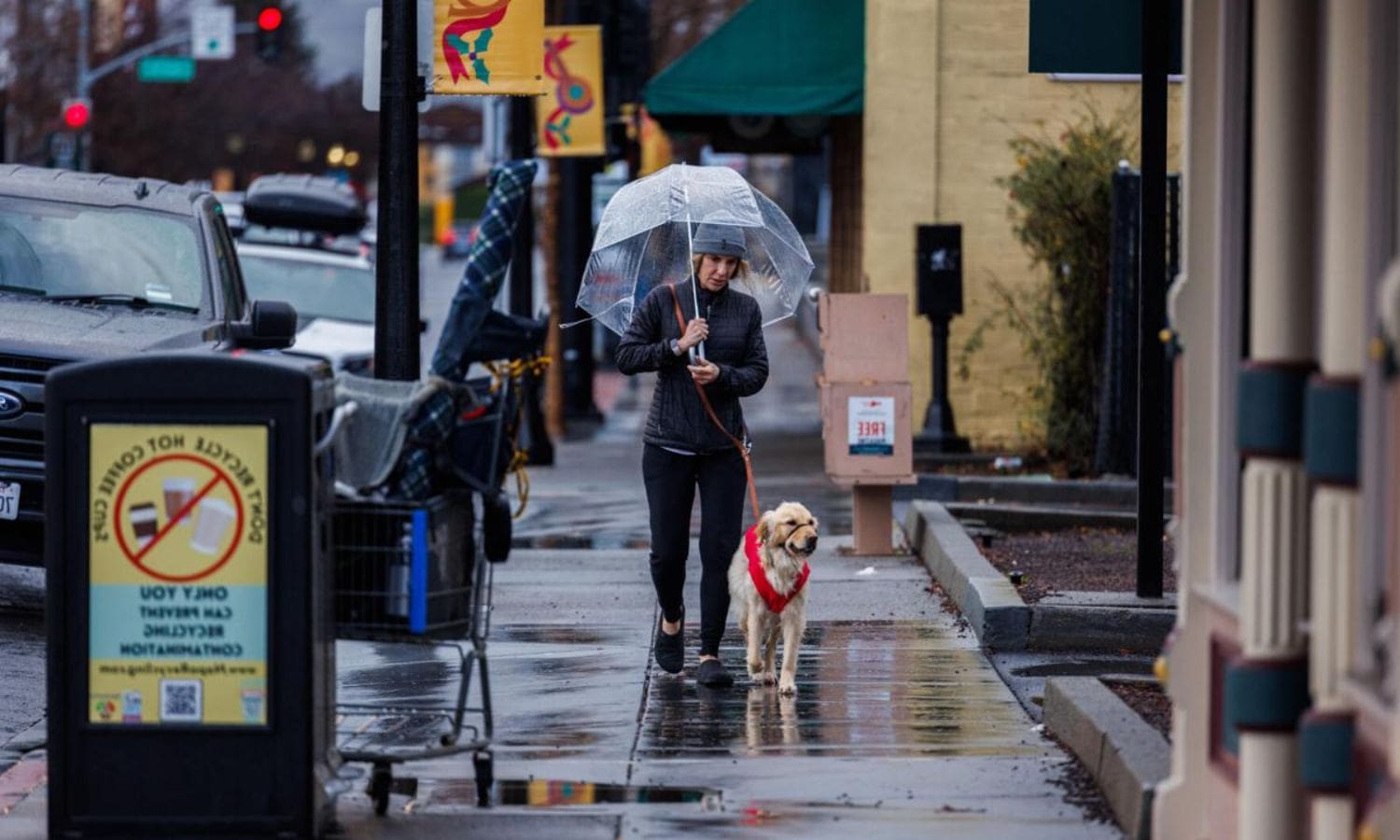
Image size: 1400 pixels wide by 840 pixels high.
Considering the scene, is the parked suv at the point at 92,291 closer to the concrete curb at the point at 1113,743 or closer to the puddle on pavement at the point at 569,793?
the puddle on pavement at the point at 569,793

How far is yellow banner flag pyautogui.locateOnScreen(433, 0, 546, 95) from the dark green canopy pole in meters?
2.70

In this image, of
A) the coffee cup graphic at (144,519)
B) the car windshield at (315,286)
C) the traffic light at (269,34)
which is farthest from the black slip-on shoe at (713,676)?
the traffic light at (269,34)

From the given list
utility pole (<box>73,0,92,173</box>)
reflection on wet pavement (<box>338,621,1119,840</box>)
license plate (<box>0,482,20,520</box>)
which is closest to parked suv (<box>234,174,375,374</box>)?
license plate (<box>0,482,20,520</box>)

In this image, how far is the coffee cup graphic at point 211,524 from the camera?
635 cm

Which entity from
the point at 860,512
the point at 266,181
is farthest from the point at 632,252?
the point at 266,181

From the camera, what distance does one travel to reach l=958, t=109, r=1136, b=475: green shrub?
54.2 feet

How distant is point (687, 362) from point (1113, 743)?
2.84 m

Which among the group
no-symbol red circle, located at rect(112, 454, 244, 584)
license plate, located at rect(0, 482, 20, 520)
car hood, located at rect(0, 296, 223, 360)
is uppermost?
car hood, located at rect(0, 296, 223, 360)

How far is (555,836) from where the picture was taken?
22.2 ft

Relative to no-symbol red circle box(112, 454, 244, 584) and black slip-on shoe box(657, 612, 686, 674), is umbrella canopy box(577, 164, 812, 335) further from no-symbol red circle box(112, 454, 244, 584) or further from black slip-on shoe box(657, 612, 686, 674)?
no-symbol red circle box(112, 454, 244, 584)

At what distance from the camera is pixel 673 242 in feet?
35.0

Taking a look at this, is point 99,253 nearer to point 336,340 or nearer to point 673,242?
point 673,242

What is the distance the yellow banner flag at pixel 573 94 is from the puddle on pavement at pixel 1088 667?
1253 centimetres

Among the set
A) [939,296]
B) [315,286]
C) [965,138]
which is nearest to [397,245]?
[939,296]
